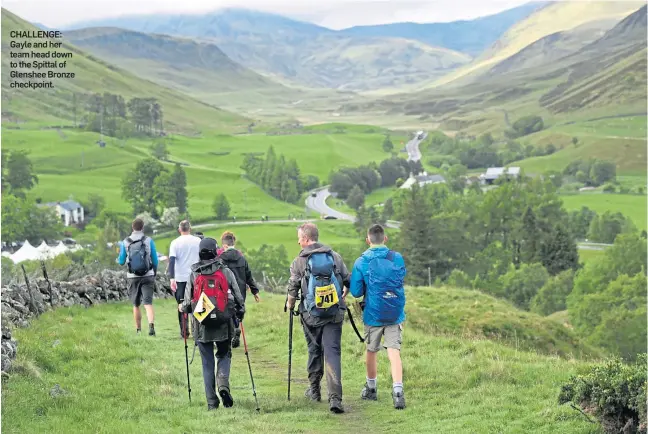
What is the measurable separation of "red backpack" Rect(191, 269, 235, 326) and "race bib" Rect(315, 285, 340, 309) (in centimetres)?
145

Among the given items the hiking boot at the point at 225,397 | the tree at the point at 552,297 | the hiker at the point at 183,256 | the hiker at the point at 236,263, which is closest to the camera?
the hiking boot at the point at 225,397

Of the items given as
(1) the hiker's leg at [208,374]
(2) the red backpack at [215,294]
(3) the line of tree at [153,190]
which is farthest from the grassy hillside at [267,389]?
(3) the line of tree at [153,190]

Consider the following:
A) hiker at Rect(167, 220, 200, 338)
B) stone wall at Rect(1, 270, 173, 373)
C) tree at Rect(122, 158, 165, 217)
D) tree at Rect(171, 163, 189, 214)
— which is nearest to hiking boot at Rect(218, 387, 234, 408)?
stone wall at Rect(1, 270, 173, 373)

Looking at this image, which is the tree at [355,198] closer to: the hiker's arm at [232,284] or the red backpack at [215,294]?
the hiker's arm at [232,284]

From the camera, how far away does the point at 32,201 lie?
152250mm

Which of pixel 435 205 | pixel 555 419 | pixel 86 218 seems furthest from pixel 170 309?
pixel 86 218

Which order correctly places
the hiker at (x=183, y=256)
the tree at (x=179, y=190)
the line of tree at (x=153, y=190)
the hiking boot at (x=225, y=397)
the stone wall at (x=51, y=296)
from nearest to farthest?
the hiking boot at (x=225, y=397), the stone wall at (x=51, y=296), the hiker at (x=183, y=256), the line of tree at (x=153, y=190), the tree at (x=179, y=190)

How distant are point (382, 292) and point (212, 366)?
3103 millimetres

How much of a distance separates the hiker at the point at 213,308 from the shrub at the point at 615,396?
5449 millimetres

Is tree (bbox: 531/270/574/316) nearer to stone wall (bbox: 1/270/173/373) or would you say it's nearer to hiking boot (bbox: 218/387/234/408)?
stone wall (bbox: 1/270/173/373)

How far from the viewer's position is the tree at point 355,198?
188 metres

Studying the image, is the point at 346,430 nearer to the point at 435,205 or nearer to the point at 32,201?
the point at 435,205

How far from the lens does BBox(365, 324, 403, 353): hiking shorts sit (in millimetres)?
12789

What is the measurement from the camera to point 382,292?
12.6m
